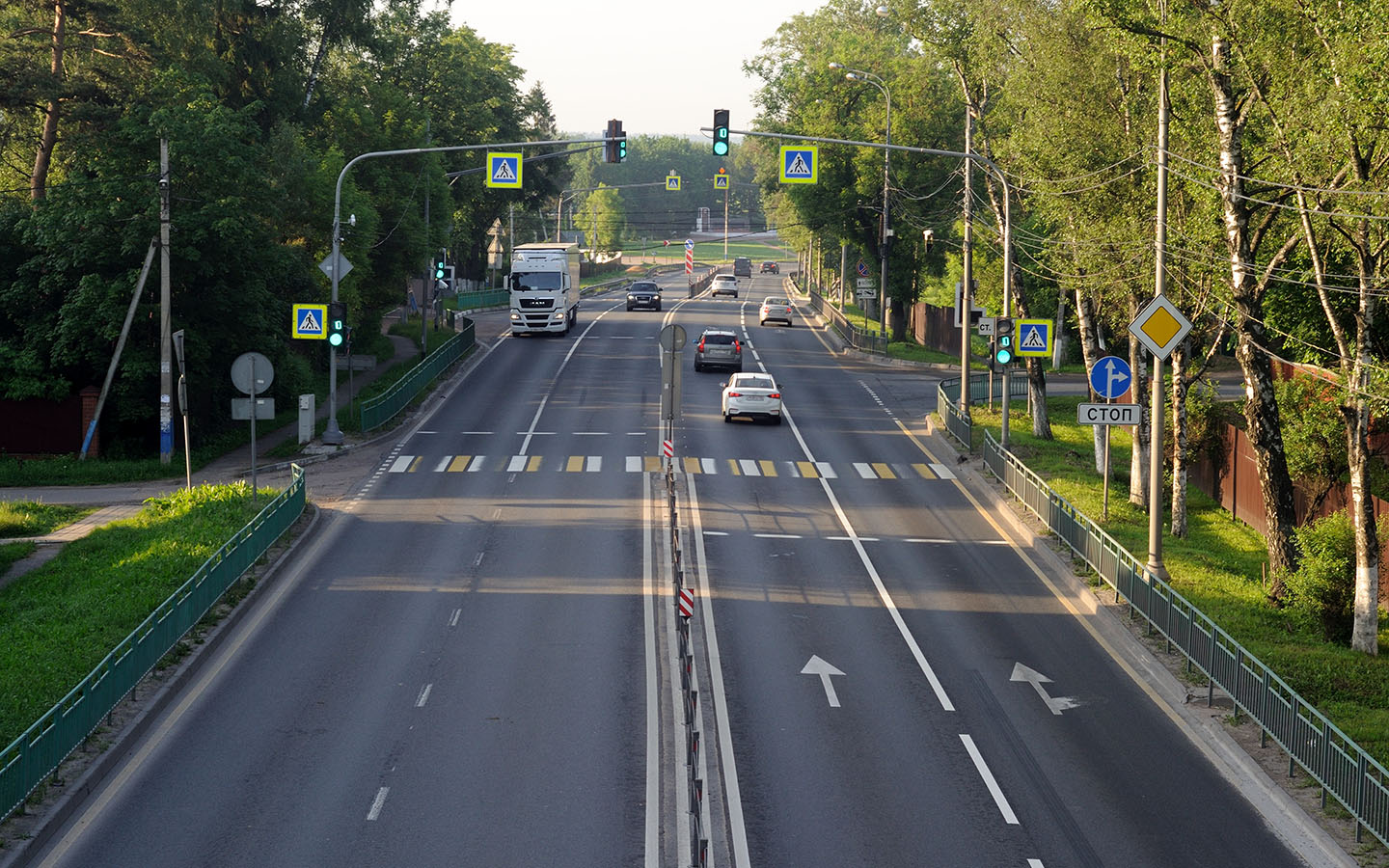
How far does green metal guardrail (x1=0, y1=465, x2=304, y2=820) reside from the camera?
14.1 m

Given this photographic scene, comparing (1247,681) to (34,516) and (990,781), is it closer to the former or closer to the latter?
(990,781)

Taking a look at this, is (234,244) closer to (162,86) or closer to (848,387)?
(162,86)

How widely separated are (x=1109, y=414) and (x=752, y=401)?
18950 millimetres

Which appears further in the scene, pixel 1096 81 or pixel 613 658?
pixel 1096 81

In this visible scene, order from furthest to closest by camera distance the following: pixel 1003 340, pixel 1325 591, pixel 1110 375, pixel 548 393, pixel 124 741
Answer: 1. pixel 548 393
2. pixel 1003 340
3. pixel 1110 375
4. pixel 1325 591
5. pixel 124 741

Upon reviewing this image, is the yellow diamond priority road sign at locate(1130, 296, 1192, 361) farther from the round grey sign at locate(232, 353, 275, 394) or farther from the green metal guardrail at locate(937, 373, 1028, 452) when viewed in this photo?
the round grey sign at locate(232, 353, 275, 394)

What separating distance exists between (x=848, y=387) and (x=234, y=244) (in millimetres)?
24307

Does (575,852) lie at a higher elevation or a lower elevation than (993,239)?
lower

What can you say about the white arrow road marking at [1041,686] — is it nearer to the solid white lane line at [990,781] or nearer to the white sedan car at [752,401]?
the solid white lane line at [990,781]

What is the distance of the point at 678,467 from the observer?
122ft

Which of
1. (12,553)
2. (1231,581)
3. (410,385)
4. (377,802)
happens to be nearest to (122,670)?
(377,802)

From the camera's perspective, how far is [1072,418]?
159 ft

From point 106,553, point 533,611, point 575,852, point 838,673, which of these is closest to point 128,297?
point 106,553

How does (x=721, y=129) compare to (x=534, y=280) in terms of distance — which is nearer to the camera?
(x=721, y=129)
